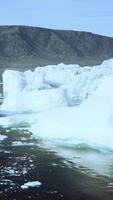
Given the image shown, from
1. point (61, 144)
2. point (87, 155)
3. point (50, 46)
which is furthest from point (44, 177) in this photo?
point (50, 46)

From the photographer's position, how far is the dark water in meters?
14.6

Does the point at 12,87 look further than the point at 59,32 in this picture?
No

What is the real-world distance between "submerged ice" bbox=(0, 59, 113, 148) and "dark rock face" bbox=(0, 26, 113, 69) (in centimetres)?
7149

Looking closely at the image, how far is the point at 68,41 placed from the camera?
13412 centimetres

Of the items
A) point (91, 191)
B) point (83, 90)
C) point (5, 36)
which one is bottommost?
point (91, 191)

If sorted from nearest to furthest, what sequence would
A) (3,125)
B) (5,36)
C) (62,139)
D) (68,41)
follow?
(62,139) < (3,125) < (5,36) < (68,41)

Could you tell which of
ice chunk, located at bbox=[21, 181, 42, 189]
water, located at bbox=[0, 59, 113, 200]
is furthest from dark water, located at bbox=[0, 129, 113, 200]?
ice chunk, located at bbox=[21, 181, 42, 189]

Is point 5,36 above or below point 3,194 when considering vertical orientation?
above

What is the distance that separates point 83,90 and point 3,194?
19.4 m

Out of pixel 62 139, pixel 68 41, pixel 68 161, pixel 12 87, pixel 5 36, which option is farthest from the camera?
pixel 68 41

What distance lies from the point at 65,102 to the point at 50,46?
9794 cm

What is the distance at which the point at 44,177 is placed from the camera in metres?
16.3

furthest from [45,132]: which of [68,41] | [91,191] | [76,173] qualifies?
[68,41]

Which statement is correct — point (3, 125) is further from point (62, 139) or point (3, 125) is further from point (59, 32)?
point (59, 32)
